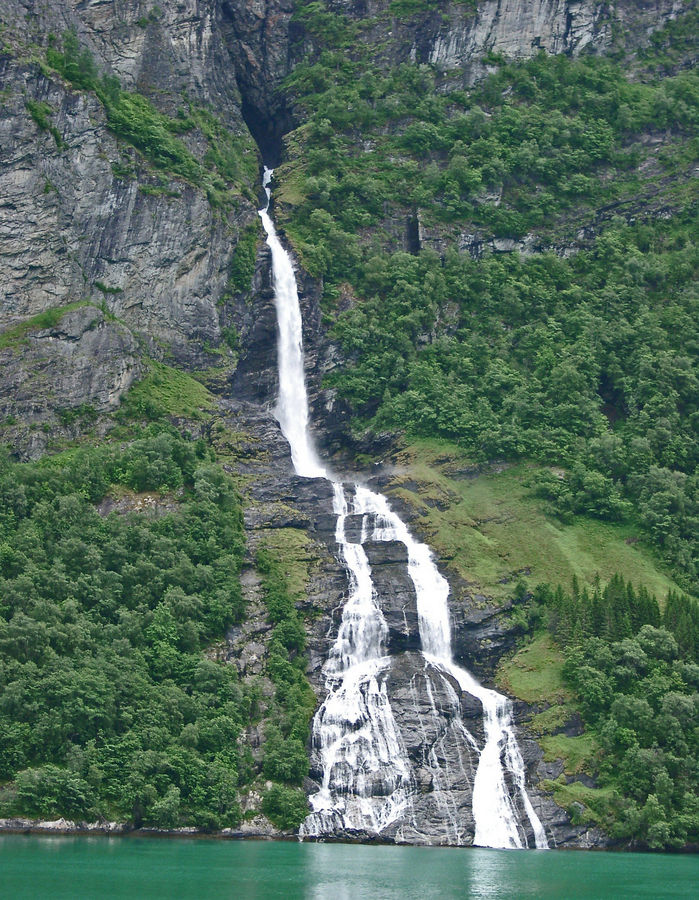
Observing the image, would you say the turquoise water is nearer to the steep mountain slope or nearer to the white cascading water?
the white cascading water

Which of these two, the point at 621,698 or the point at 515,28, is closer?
the point at 621,698

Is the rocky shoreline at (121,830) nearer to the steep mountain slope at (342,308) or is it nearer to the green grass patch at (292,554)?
the steep mountain slope at (342,308)

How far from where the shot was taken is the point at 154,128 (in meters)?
109

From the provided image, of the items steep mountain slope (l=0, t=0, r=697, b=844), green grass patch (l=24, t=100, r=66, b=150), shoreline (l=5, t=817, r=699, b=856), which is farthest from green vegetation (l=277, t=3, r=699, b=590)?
shoreline (l=5, t=817, r=699, b=856)

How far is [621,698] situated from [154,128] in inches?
2672

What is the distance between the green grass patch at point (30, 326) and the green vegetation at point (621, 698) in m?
43.7

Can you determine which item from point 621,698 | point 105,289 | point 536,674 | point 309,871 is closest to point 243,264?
point 105,289

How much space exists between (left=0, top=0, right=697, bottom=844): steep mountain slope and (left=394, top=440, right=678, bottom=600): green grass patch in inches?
13.2

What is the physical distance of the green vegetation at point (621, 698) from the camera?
65938 mm

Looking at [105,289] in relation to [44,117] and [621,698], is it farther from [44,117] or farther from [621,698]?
[621,698]

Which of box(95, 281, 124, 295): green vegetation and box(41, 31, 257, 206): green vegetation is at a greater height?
box(41, 31, 257, 206): green vegetation

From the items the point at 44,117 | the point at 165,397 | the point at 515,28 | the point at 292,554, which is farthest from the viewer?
the point at 515,28

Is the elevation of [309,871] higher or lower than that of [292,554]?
lower

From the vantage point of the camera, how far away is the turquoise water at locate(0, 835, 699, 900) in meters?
47.3
